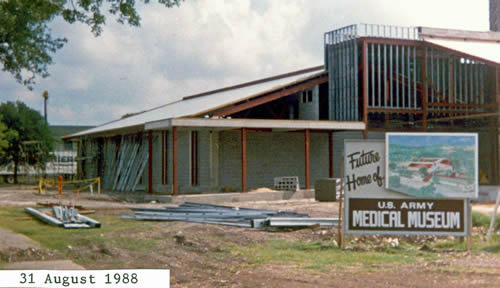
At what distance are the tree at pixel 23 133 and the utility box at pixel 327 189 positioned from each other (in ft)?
102

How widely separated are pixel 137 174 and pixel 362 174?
2165cm

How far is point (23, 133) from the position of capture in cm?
5319

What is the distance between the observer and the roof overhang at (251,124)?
81.9ft

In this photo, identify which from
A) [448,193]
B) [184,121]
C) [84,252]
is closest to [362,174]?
[448,193]

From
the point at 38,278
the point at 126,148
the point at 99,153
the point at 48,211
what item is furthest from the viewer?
the point at 99,153

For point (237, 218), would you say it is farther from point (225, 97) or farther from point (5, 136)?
point (5, 136)

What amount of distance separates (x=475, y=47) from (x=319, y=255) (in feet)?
79.9

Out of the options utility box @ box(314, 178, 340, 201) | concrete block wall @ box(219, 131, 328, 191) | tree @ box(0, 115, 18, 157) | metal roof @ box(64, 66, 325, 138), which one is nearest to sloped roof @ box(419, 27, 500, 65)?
metal roof @ box(64, 66, 325, 138)

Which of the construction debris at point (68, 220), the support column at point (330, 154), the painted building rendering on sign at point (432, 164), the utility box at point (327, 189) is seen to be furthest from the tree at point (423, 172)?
the support column at point (330, 154)

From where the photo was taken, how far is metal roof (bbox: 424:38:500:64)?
2911 cm

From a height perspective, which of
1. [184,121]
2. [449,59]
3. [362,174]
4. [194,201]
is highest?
[449,59]

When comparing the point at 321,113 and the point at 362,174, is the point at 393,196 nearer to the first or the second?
the point at 362,174

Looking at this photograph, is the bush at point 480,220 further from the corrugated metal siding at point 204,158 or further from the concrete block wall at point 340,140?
the corrugated metal siding at point 204,158

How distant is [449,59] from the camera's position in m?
30.6
